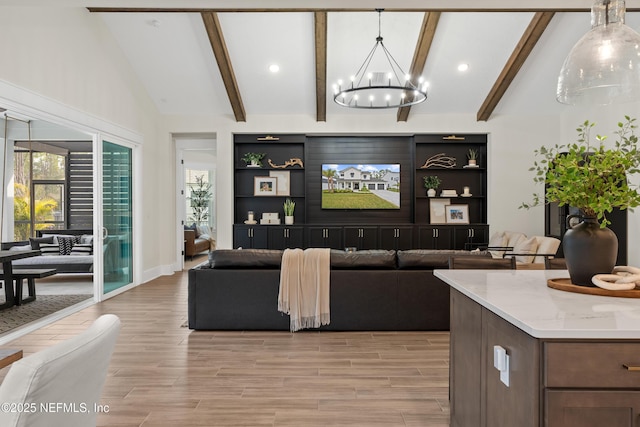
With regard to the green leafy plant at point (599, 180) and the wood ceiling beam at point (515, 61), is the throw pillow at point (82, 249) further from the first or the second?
the green leafy plant at point (599, 180)

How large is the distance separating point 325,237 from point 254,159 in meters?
2.10

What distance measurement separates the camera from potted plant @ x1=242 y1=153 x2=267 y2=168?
876 centimetres

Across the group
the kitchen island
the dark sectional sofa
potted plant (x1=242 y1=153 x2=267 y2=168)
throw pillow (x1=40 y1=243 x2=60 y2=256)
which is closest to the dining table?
the dark sectional sofa

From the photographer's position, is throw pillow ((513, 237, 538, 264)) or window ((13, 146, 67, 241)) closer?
throw pillow ((513, 237, 538, 264))

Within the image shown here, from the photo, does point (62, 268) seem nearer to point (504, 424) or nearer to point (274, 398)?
point (274, 398)

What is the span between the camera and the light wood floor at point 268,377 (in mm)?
2727

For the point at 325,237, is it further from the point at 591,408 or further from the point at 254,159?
the point at 591,408

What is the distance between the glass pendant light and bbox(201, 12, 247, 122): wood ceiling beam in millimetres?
4971

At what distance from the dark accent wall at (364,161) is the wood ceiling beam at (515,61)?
1.60 meters

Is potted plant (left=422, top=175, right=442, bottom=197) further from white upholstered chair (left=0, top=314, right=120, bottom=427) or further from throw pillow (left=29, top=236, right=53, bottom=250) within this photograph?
white upholstered chair (left=0, top=314, right=120, bottom=427)

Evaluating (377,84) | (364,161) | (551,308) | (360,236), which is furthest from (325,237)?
(551,308)

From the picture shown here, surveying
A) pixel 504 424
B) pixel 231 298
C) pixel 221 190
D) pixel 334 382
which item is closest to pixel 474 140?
pixel 221 190

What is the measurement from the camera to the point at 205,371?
11.4 feet

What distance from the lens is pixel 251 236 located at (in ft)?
28.0
